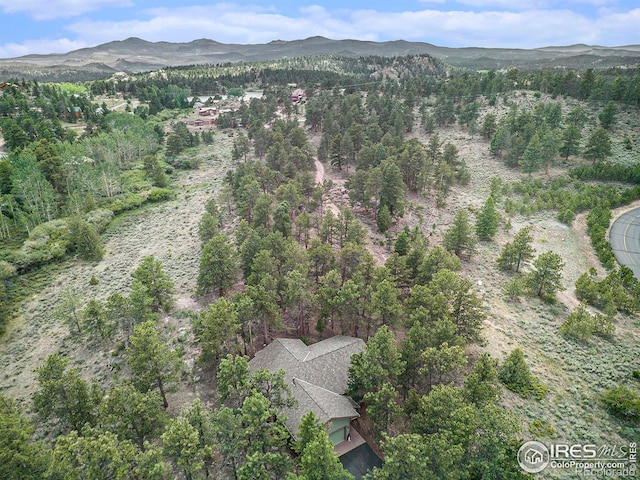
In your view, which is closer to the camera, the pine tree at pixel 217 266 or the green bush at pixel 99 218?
the pine tree at pixel 217 266

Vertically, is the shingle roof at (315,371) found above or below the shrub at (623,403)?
above

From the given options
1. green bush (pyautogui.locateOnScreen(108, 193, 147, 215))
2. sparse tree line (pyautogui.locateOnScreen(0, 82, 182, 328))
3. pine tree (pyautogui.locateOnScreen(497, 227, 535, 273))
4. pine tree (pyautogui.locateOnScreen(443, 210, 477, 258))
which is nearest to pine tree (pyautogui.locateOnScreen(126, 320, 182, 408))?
sparse tree line (pyautogui.locateOnScreen(0, 82, 182, 328))

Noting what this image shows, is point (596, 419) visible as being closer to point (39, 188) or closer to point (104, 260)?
point (104, 260)

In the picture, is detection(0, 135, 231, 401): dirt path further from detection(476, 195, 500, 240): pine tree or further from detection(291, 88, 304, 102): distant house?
detection(291, 88, 304, 102): distant house

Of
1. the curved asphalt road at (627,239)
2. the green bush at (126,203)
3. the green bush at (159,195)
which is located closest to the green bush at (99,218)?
the green bush at (126,203)

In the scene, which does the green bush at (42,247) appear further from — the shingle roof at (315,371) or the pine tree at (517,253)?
→ the pine tree at (517,253)

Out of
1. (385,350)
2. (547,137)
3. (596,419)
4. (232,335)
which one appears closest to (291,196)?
(232,335)

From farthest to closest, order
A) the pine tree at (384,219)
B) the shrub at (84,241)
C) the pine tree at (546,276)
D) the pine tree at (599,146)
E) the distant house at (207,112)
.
A: the distant house at (207,112), the pine tree at (599,146), the pine tree at (384,219), the shrub at (84,241), the pine tree at (546,276)
